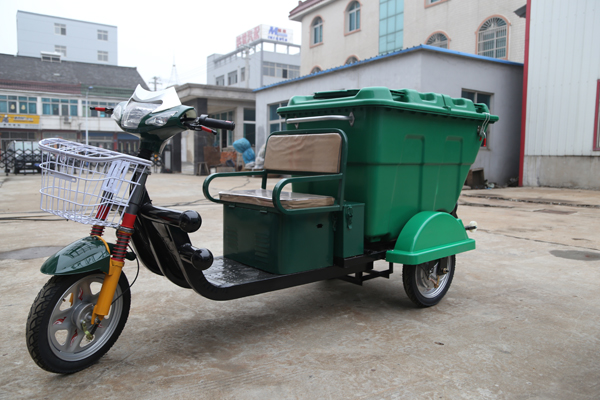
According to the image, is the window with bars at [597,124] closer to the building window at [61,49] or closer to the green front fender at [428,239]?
the green front fender at [428,239]

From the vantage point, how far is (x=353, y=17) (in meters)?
23.0

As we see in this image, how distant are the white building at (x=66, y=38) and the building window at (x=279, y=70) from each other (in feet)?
63.7

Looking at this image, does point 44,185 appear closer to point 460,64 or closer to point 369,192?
point 369,192

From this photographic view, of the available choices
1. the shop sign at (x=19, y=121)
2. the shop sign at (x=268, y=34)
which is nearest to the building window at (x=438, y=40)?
the shop sign at (x=19, y=121)

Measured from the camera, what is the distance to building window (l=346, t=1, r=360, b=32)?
893 inches

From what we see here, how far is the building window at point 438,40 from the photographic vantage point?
61.4ft

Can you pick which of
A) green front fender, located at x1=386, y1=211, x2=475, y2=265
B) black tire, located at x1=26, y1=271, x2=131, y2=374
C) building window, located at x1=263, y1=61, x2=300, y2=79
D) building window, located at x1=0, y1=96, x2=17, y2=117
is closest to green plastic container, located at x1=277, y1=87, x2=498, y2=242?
green front fender, located at x1=386, y1=211, x2=475, y2=265

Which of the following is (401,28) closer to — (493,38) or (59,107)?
(493,38)

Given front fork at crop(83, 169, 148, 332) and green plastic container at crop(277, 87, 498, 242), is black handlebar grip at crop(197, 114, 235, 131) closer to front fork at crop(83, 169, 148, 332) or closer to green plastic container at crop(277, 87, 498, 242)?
front fork at crop(83, 169, 148, 332)

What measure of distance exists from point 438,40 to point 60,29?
51.6 meters

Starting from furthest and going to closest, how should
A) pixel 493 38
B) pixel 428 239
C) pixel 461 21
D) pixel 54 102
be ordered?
pixel 54 102, pixel 461 21, pixel 493 38, pixel 428 239

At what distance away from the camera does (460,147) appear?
3.76m

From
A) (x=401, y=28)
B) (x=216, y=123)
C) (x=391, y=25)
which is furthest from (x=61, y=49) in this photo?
(x=216, y=123)

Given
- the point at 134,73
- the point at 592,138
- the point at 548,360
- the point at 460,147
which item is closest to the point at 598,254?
the point at 460,147
